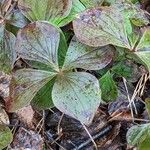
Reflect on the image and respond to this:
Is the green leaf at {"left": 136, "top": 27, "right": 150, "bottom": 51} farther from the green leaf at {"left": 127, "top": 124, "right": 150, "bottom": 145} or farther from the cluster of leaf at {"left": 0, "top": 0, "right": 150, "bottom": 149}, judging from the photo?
the green leaf at {"left": 127, "top": 124, "right": 150, "bottom": 145}


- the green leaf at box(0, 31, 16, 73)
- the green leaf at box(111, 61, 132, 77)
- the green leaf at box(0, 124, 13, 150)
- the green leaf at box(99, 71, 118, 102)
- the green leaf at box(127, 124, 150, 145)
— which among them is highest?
the green leaf at box(0, 31, 16, 73)

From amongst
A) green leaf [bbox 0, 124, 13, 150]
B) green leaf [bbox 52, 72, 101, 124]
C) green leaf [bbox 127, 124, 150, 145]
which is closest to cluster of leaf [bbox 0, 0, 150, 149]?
green leaf [bbox 52, 72, 101, 124]

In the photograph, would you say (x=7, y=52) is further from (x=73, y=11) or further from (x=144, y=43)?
(x=144, y=43)

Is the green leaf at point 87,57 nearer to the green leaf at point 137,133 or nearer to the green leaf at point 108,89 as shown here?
the green leaf at point 108,89

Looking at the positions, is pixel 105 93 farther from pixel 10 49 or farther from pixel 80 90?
pixel 10 49

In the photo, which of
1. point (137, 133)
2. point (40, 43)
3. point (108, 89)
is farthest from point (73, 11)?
point (137, 133)

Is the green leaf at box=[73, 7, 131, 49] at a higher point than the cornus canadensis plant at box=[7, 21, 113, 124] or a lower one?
higher
